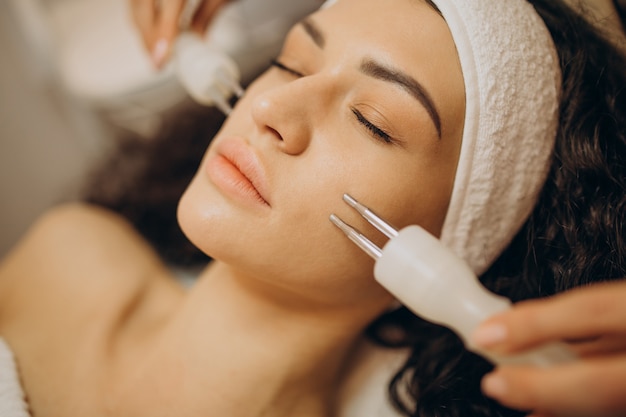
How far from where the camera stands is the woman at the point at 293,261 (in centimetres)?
72

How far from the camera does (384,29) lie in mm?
740

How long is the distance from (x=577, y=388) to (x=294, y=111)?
484 mm

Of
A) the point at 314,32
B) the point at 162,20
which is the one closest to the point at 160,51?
the point at 162,20

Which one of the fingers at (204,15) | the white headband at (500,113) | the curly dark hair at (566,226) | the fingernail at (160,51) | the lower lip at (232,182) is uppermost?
the fingernail at (160,51)

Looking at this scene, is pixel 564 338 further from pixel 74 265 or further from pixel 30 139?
pixel 30 139

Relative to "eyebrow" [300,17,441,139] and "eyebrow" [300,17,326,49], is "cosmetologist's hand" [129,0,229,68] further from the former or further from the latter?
"eyebrow" [300,17,441,139]

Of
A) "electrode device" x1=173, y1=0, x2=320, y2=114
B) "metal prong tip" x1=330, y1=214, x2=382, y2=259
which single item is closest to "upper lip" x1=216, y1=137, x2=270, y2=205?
"metal prong tip" x1=330, y1=214, x2=382, y2=259

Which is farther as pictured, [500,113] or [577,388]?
[500,113]

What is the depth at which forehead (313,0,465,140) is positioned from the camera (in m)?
0.72

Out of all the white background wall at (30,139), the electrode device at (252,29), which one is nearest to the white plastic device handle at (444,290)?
the electrode device at (252,29)

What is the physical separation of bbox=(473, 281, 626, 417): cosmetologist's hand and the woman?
0.30 metres

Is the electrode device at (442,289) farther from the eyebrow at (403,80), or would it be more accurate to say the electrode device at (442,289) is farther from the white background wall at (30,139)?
the white background wall at (30,139)

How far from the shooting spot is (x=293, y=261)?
2.42 ft

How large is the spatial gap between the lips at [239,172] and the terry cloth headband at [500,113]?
31cm
